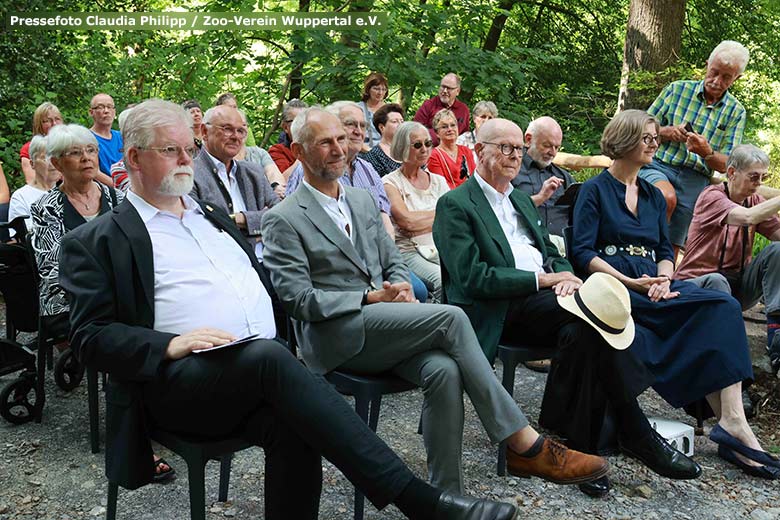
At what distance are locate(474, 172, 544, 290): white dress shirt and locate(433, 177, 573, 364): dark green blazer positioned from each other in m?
0.07

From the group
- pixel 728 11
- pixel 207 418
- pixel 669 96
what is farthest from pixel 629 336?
pixel 728 11

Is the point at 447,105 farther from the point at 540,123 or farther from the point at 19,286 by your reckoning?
the point at 19,286

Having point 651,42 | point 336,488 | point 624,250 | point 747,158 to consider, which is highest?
Answer: point 651,42

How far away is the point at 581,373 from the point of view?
10.9 ft

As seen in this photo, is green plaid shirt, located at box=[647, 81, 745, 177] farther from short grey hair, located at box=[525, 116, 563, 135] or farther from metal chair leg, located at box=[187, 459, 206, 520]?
metal chair leg, located at box=[187, 459, 206, 520]

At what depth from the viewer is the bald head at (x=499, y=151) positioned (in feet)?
11.9

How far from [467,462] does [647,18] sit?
692 centimetres

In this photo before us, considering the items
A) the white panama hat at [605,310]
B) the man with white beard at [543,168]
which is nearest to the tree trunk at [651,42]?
the man with white beard at [543,168]

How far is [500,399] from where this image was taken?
2807 millimetres

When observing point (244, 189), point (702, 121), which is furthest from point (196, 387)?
point (702, 121)

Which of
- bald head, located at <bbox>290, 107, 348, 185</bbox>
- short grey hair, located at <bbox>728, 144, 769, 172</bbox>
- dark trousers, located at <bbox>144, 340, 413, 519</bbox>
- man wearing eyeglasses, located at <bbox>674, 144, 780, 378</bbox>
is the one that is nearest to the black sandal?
dark trousers, located at <bbox>144, 340, 413, 519</bbox>

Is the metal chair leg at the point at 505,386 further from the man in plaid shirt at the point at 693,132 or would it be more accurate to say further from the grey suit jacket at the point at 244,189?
the man in plaid shirt at the point at 693,132

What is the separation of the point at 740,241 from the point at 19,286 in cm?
406

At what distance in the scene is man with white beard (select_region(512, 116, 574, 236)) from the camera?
16.2 feet
